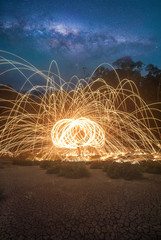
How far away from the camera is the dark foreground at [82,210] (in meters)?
3.80

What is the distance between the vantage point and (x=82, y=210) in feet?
15.7

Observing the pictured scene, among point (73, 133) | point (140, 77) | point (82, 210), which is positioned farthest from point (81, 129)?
point (140, 77)

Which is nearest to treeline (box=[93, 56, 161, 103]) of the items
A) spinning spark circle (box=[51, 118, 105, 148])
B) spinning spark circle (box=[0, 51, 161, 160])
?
spinning spark circle (box=[0, 51, 161, 160])

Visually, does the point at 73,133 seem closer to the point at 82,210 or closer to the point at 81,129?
the point at 81,129

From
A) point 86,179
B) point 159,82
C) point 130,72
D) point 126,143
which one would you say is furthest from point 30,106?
point 86,179

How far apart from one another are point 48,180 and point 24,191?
1.62m

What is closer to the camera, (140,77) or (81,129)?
(81,129)

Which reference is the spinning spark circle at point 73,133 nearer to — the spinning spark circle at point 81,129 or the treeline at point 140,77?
the spinning spark circle at point 81,129

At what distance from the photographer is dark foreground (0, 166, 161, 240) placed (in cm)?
380

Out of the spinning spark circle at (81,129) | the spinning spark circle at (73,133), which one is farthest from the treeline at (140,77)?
the spinning spark circle at (73,133)

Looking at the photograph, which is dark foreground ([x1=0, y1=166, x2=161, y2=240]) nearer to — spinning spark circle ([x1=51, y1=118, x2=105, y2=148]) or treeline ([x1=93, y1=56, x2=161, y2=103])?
spinning spark circle ([x1=51, y1=118, x2=105, y2=148])

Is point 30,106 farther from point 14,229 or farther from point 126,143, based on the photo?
point 14,229

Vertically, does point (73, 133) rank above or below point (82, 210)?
above

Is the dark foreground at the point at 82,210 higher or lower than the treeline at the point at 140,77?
lower
